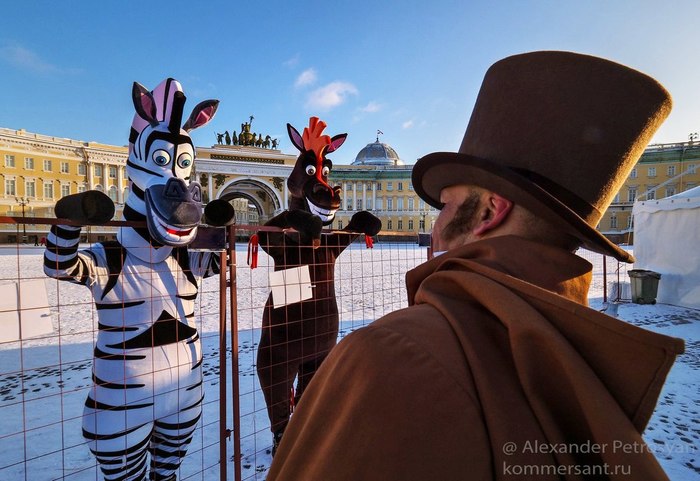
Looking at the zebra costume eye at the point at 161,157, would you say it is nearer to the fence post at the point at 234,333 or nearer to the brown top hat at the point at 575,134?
the fence post at the point at 234,333

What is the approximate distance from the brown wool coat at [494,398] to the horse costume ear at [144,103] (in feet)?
7.28

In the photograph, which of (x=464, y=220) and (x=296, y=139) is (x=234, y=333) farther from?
(x=296, y=139)

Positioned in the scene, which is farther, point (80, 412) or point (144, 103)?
point (80, 412)

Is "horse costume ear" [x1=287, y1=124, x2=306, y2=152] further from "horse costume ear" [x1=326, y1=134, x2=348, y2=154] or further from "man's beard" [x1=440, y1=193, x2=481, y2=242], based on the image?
"man's beard" [x1=440, y1=193, x2=481, y2=242]

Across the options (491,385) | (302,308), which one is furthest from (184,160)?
(491,385)

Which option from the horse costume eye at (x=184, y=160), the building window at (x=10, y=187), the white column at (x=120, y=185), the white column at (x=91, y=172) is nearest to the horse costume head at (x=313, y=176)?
the horse costume eye at (x=184, y=160)

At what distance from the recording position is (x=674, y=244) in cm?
A: 880

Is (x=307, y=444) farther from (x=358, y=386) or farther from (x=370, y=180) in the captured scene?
(x=370, y=180)

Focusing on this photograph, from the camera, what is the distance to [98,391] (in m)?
1.95

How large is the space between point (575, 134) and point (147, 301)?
2.21m

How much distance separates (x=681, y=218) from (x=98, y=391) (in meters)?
11.5

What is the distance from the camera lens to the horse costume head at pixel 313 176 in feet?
10.8

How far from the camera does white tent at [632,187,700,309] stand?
326 inches

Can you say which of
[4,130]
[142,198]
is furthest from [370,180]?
[142,198]
